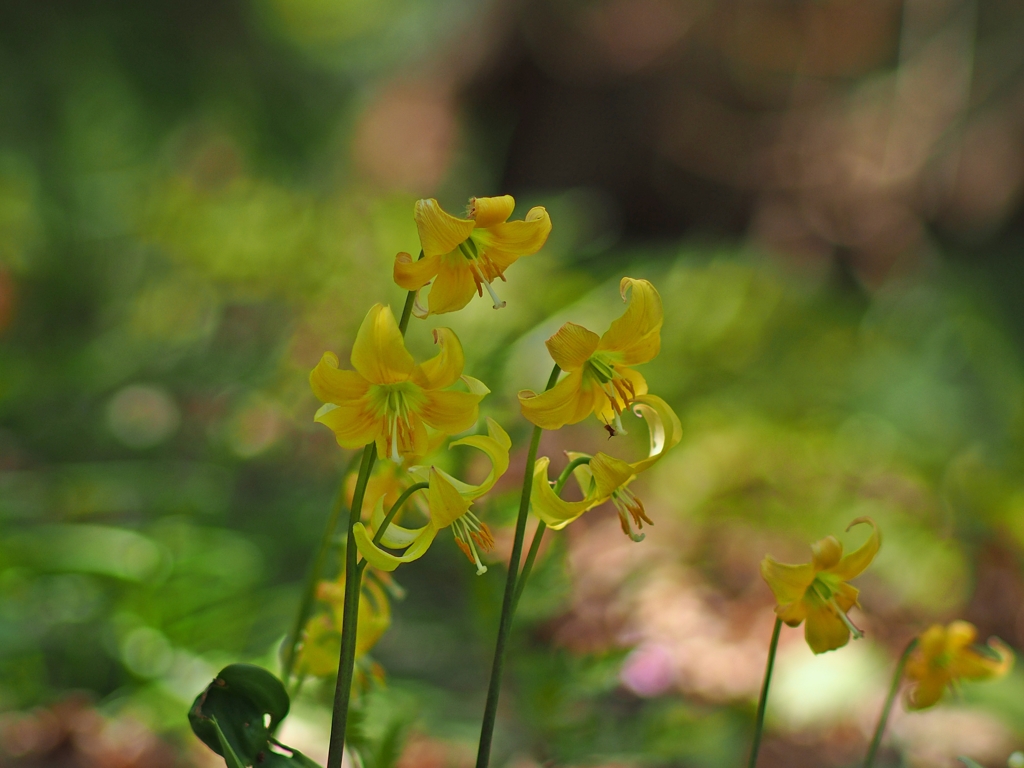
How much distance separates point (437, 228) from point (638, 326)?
0.21 meters

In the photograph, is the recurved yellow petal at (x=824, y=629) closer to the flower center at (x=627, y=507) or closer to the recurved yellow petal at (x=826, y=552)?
the recurved yellow petal at (x=826, y=552)

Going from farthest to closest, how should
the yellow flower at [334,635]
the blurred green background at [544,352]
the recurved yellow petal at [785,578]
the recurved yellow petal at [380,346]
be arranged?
1. the blurred green background at [544,352]
2. the yellow flower at [334,635]
3. the recurved yellow petal at [785,578]
4. the recurved yellow petal at [380,346]

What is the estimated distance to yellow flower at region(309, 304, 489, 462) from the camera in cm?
68

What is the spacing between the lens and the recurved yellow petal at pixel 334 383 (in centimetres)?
68

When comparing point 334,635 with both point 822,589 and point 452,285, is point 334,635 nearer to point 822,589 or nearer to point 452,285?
point 452,285

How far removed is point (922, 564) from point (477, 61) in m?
4.99

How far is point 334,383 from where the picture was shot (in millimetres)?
695

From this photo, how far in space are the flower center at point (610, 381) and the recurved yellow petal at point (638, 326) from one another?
0.06 ft

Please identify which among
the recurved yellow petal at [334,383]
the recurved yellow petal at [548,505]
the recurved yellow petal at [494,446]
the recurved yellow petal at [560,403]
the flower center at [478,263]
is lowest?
the recurved yellow petal at [548,505]

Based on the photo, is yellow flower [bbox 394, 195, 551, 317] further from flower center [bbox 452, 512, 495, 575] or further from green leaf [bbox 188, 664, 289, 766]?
green leaf [bbox 188, 664, 289, 766]

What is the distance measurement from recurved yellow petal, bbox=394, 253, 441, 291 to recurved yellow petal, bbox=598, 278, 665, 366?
18 centimetres

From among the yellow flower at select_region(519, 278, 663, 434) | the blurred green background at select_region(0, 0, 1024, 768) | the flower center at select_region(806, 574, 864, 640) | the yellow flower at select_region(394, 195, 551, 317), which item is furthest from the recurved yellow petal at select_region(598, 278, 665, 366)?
the blurred green background at select_region(0, 0, 1024, 768)

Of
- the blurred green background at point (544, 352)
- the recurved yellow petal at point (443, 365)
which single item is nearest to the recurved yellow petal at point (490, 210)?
the recurved yellow petal at point (443, 365)

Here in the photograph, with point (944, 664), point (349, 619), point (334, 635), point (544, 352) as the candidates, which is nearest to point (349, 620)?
point (349, 619)
